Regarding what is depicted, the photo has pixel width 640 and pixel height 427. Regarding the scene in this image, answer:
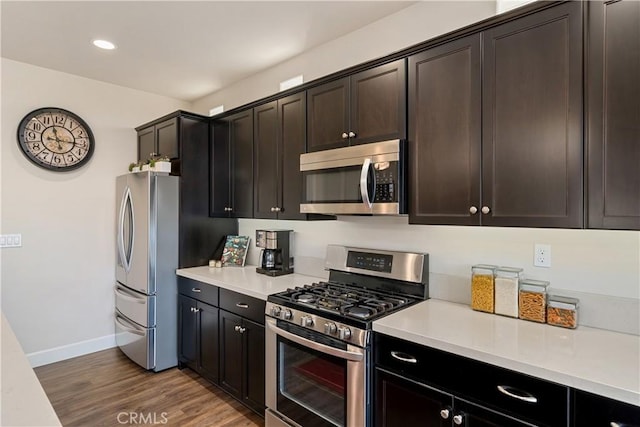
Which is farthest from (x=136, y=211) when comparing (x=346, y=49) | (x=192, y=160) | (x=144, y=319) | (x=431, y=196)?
(x=431, y=196)

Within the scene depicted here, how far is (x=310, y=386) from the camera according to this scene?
201 centimetres

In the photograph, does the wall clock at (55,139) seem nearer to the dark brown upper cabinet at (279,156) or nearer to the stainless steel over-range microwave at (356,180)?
the dark brown upper cabinet at (279,156)

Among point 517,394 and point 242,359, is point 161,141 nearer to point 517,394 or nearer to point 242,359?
point 242,359

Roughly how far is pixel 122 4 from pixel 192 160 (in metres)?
1.36

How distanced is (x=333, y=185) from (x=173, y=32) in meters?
1.69

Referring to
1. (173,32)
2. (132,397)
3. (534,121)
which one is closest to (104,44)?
(173,32)

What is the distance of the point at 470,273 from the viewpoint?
2012 mm

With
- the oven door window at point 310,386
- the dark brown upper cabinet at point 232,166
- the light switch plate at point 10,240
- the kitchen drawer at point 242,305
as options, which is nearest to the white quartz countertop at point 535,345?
the oven door window at point 310,386

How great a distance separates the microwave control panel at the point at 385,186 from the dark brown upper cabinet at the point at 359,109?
21cm

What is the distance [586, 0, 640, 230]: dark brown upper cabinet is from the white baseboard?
420 centimetres

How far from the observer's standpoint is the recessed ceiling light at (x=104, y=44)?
9.05ft

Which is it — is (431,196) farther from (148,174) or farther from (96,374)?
(96,374)

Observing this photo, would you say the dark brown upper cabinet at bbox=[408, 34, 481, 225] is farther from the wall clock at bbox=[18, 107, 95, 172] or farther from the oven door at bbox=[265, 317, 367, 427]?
the wall clock at bbox=[18, 107, 95, 172]

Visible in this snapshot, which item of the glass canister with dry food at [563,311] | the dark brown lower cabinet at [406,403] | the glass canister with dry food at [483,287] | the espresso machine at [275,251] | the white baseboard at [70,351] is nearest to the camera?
the dark brown lower cabinet at [406,403]
